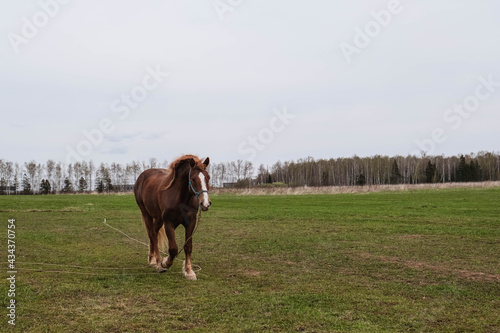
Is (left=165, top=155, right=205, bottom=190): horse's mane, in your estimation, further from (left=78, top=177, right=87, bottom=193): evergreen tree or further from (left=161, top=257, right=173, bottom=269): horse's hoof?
(left=78, top=177, right=87, bottom=193): evergreen tree

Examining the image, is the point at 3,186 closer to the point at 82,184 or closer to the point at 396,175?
the point at 82,184

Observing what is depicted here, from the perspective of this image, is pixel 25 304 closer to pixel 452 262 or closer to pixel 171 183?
pixel 171 183

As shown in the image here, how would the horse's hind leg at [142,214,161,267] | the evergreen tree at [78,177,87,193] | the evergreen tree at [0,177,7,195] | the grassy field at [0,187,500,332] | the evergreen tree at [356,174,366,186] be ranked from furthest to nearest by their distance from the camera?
1. the evergreen tree at [78,177,87,193]
2. the evergreen tree at [0,177,7,195]
3. the evergreen tree at [356,174,366,186]
4. the horse's hind leg at [142,214,161,267]
5. the grassy field at [0,187,500,332]

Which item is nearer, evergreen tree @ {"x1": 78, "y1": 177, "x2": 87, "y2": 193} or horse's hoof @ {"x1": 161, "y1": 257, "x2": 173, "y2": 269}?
horse's hoof @ {"x1": 161, "y1": 257, "x2": 173, "y2": 269}

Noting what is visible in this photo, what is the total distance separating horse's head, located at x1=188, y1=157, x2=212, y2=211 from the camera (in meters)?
7.30

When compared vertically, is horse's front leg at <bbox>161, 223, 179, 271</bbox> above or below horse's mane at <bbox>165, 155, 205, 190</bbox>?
below

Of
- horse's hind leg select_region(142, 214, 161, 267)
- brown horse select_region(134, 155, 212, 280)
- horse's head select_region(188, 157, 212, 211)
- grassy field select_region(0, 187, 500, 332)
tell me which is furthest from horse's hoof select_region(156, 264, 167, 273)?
horse's head select_region(188, 157, 212, 211)

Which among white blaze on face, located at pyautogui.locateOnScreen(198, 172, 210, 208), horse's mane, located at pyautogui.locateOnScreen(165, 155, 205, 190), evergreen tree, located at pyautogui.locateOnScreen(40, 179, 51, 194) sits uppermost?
horse's mane, located at pyautogui.locateOnScreen(165, 155, 205, 190)

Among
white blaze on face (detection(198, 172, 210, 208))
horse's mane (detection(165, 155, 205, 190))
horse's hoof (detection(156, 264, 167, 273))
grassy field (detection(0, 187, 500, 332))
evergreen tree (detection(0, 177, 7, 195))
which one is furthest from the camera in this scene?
evergreen tree (detection(0, 177, 7, 195))

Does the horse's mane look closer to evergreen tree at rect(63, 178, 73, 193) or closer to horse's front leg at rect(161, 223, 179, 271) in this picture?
horse's front leg at rect(161, 223, 179, 271)

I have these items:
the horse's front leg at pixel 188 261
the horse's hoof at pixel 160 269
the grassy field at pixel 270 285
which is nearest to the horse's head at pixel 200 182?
the horse's front leg at pixel 188 261

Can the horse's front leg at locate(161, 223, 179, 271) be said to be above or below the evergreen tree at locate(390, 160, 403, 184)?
below

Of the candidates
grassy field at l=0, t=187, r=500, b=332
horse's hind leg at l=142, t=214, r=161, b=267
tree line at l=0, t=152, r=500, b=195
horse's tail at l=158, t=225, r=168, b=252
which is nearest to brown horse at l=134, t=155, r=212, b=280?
horse's hind leg at l=142, t=214, r=161, b=267

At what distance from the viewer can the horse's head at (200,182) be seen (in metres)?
7.30
